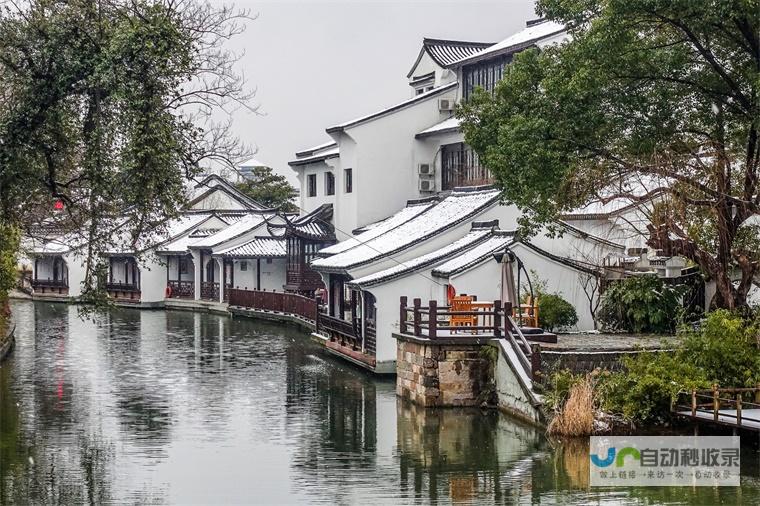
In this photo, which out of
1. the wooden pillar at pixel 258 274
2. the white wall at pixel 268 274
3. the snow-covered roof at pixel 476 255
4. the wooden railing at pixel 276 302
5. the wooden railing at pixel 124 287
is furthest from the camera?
the wooden railing at pixel 124 287

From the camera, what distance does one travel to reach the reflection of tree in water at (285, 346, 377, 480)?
68.3ft

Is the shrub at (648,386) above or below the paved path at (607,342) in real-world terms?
below

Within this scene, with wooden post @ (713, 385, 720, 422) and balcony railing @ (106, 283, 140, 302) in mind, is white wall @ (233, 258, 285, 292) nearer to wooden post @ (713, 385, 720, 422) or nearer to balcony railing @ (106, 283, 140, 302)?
balcony railing @ (106, 283, 140, 302)

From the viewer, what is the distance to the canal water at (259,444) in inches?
711

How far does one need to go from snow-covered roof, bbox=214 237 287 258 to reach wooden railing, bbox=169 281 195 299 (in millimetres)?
Answer: 5958

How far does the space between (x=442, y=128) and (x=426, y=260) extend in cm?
1322

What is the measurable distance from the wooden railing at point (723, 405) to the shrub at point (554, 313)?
25.2 feet

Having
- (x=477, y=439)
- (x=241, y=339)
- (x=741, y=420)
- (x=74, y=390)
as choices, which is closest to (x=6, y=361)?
(x=74, y=390)

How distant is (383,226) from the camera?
41.5 metres

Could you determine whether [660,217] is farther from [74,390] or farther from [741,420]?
[74,390]

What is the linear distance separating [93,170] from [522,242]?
14060mm

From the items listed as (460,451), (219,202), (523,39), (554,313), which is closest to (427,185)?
(523,39)

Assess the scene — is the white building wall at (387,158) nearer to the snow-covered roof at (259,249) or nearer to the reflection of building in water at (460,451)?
the snow-covered roof at (259,249)

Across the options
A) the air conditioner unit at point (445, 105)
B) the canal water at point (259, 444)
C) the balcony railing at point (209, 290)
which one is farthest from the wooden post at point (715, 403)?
the balcony railing at point (209, 290)
